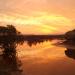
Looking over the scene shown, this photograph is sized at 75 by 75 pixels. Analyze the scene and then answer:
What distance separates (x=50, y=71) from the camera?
76.3 ft

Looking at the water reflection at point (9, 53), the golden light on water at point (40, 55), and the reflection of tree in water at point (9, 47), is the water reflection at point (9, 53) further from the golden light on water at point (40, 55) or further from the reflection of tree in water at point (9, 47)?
the golden light on water at point (40, 55)

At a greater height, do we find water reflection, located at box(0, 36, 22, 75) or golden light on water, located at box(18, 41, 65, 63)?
water reflection, located at box(0, 36, 22, 75)

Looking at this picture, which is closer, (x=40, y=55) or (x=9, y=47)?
(x=9, y=47)

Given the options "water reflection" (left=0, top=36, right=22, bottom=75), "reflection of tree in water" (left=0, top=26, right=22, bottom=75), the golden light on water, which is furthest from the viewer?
the golden light on water

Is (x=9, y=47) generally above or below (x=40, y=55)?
above

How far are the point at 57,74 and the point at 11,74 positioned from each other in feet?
12.7

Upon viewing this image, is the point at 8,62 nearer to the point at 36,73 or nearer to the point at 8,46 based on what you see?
the point at 8,46

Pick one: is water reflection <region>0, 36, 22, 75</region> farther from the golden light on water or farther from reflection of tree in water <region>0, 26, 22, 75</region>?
the golden light on water

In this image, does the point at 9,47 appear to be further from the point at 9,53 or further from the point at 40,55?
the point at 40,55

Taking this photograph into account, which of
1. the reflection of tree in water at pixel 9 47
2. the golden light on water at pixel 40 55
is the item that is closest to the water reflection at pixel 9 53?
the reflection of tree in water at pixel 9 47

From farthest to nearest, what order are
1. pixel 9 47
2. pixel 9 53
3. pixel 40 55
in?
pixel 40 55 → pixel 9 47 → pixel 9 53

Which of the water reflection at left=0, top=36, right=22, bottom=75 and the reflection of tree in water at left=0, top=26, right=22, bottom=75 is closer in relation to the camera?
the water reflection at left=0, top=36, right=22, bottom=75

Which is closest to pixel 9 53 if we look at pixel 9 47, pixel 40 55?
pixel 9 47

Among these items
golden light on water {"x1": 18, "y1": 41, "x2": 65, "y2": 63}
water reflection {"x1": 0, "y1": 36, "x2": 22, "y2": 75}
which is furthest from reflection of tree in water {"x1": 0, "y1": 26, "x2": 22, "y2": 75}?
golden light on water {"x1": 18, "y1": 41, "x2": 65, "y2": 63}
